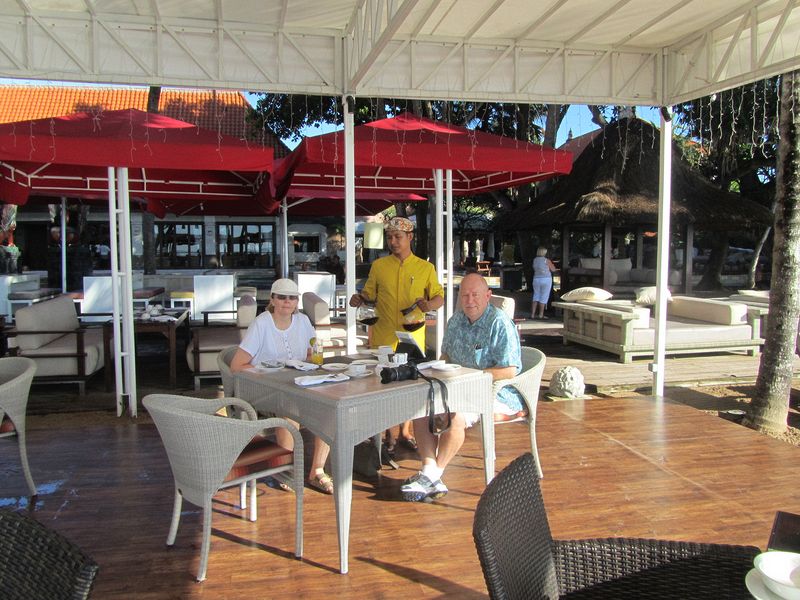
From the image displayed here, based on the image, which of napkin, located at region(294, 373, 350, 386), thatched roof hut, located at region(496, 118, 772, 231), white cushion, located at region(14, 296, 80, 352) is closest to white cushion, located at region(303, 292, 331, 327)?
white cushion, located at region(14, 296, 80, 352)

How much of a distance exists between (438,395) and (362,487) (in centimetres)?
91

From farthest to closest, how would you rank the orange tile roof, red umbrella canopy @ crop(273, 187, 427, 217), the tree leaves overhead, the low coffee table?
the orange tile roof
the tree leaves overhead
red umbrella canopy @ crop(273, 187, 427, 217)
the low coffee table

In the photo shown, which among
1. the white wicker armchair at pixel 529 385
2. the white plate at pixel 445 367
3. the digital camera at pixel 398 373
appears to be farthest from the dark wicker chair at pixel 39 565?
the white wicker armchair at pixel 529 385

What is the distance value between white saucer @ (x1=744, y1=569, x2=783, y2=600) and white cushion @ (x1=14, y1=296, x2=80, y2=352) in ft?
20.3

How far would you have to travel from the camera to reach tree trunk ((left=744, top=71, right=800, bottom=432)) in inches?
214

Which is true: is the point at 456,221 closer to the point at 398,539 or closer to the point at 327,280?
the point at 327,280

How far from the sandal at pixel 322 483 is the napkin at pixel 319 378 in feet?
2.47

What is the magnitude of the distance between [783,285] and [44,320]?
6734 millimetres

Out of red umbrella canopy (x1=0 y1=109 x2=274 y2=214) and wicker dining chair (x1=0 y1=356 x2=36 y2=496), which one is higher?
red umbrella canopy (x1=0 y1=109 x2=274 y2=214)

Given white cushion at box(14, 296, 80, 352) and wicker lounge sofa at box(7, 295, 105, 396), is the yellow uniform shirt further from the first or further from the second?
white cushion at box(14, 296, 80, 352)

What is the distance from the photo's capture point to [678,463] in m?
4.04

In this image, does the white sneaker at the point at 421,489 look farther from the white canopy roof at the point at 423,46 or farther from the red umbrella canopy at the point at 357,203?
the red umbrella canopy at the point at 357,203

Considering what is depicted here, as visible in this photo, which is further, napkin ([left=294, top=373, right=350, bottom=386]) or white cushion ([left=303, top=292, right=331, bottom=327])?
white cushion ([left=303, top=292, right=331, bottom=327])

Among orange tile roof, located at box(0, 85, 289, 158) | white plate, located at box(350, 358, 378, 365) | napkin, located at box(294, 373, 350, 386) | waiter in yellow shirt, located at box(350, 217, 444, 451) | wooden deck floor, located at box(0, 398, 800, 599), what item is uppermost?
orange tile roof, located at box(0, 85, 289, 158)
